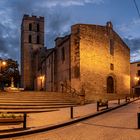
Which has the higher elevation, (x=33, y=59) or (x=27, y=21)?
(x=27, y=21)

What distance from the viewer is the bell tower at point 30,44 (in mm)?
81312

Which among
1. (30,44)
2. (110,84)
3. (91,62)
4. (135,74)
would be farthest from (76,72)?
(30,44)

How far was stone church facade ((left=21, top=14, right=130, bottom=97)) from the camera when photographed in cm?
3966

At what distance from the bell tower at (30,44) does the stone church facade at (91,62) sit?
31.1 metres

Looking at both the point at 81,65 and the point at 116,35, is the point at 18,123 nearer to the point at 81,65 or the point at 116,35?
the point at 81,65

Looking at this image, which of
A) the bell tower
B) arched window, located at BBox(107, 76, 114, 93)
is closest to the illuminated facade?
arched window, located at BBox(107, 76, 114, 93)

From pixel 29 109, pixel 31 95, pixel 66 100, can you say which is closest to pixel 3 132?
pixel 29 109

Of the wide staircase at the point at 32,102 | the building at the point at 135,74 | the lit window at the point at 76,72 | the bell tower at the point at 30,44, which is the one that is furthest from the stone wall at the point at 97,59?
the bell tower at the point at 30,44

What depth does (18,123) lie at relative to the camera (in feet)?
44.0

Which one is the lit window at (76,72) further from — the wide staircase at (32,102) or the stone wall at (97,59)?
the wide staircase at (32,102)

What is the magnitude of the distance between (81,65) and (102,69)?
5131 mm

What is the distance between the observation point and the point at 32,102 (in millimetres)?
24609

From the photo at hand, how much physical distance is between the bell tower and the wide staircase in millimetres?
50226

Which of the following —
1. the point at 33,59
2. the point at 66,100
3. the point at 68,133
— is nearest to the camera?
the point at 68,133
